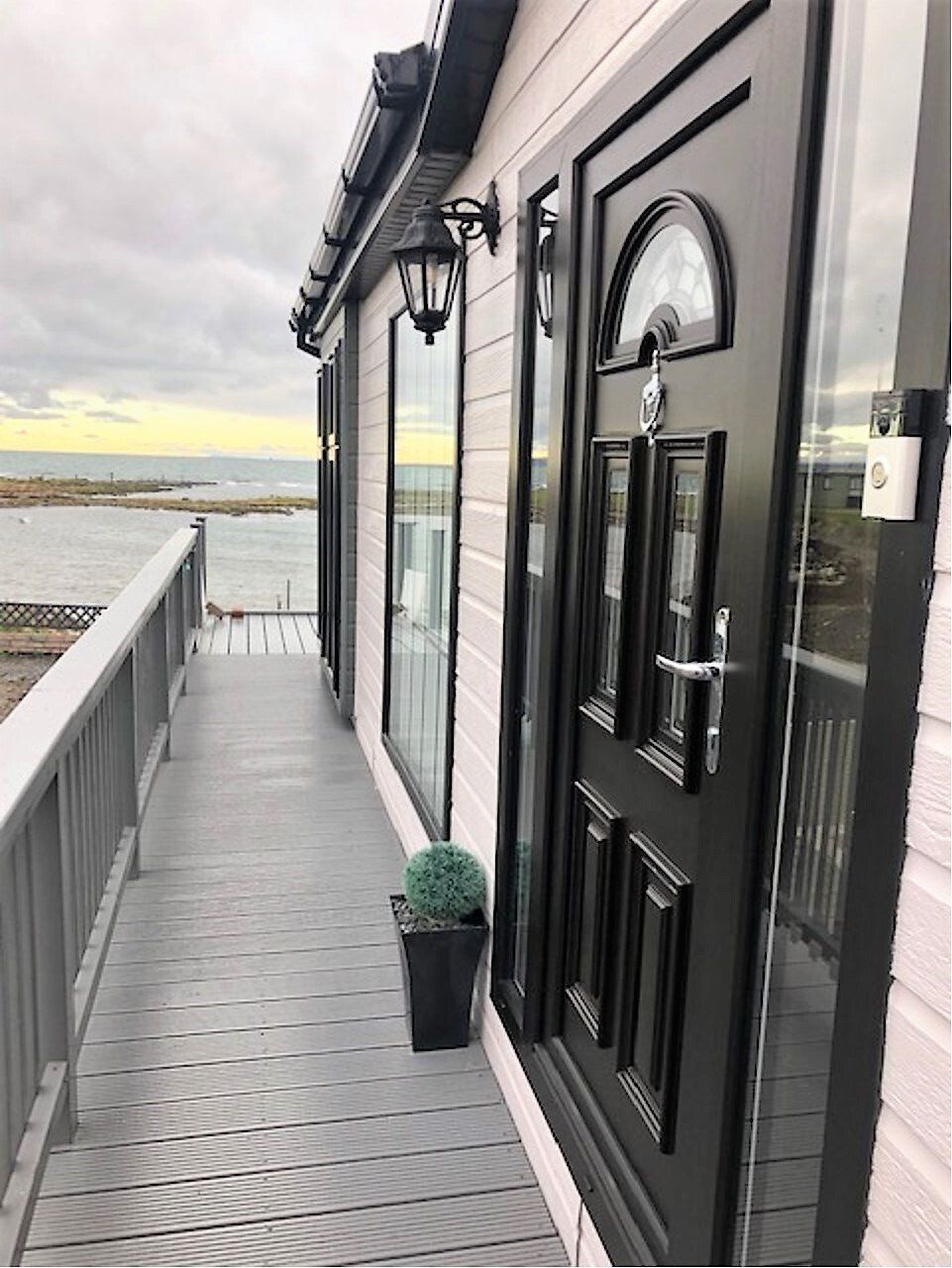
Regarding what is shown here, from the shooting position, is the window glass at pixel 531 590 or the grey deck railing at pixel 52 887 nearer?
the grey deck railing at pixel 52 887

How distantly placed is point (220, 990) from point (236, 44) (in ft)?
30.5

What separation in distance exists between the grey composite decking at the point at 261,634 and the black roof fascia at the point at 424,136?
14.1ft

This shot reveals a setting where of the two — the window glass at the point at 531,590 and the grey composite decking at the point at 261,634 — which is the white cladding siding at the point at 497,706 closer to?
the window glass at the point at 531,590

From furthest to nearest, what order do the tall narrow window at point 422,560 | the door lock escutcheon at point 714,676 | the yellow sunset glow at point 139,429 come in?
the yellow sunset glow at point 139,429, the tall narrow window at point 422,560, the door lock escutcheon at point 714,676

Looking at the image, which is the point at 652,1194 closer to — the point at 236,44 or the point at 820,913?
the point at 820,913

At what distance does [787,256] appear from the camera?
1.13 metres

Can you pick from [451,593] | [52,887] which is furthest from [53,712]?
[451,593]

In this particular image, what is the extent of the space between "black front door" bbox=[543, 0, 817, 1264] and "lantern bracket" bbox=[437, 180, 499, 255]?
2.15ft

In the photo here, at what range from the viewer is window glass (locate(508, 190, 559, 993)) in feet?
7.18

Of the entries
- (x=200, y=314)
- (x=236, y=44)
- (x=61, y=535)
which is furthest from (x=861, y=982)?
(x=200, y=314)

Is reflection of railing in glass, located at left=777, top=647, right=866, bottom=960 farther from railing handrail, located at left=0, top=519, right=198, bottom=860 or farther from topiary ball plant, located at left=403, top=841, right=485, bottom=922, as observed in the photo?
topiary ball plant, located at left=403, top=841, right=485, bottom=922

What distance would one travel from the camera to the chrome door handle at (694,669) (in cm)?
135

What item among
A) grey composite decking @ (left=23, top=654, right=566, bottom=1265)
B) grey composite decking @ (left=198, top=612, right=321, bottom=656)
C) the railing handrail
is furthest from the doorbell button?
grey composite decking @ (left=198, top=612, right=321, bottom=656)

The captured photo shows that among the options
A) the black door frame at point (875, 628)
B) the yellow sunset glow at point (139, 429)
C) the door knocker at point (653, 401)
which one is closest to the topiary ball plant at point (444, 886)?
the black door frame at point (875, 628)
